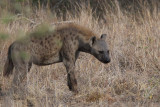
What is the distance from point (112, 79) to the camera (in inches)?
229

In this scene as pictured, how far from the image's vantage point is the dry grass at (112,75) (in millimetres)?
5008

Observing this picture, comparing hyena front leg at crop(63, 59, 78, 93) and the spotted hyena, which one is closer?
the spotted hyena

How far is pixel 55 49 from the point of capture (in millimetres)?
5508

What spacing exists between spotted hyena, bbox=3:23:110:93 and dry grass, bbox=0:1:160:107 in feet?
0.76

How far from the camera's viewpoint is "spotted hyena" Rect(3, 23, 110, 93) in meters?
5.34

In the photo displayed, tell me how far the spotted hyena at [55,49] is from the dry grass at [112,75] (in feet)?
0.76

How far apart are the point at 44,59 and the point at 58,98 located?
68 centimetres

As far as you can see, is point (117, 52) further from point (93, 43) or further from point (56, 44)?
point (56, 44)

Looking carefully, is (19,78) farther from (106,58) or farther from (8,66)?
(106,58)

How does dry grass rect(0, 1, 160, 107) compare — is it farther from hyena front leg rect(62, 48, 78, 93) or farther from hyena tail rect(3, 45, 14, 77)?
hyena tail rect(3, 45, 14, 77)

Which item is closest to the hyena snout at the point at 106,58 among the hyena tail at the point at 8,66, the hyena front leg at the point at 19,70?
the hyena front leg at the point at 19,70

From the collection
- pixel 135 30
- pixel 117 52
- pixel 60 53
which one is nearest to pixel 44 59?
pixel 60 53

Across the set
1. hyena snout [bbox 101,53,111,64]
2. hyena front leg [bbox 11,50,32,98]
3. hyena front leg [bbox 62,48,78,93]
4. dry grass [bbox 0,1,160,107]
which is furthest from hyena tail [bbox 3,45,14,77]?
hyena snout [bbox 101,53,111,64]

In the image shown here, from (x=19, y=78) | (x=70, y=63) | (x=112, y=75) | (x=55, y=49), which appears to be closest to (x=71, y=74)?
(x=70, y=63)
